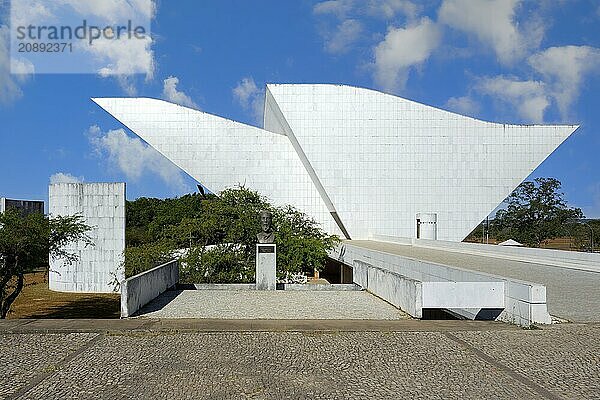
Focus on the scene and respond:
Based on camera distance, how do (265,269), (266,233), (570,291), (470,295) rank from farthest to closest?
(266,233) → (265,269) → (570,291) → (470,295)

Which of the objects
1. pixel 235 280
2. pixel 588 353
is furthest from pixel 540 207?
pixel 588 353

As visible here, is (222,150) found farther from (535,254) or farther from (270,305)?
(270,305)

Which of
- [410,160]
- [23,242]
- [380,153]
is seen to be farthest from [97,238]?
[410,160]

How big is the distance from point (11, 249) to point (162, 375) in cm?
903

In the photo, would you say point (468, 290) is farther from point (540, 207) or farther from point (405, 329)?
point (540, 207)

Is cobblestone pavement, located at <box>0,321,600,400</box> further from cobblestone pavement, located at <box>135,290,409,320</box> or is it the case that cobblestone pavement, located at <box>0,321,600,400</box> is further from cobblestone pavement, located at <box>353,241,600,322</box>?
cobblestone pavement, located at <box>135,290,409,320</box>

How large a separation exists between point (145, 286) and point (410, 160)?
79.7 feet

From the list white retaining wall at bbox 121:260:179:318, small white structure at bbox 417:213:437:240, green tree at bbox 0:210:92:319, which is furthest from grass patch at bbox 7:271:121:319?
small white structure at bbox 417:213:437:240

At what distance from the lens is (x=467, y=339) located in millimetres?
6551

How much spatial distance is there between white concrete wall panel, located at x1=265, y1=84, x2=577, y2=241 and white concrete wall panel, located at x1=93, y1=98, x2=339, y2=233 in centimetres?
232

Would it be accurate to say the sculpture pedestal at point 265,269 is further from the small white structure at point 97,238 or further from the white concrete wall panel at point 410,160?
the white concrete wall panel at point 410,160

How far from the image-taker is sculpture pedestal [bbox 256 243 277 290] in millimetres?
13062

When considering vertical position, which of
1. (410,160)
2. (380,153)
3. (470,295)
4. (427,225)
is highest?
(380,153)

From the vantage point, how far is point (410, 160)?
32438 mm
